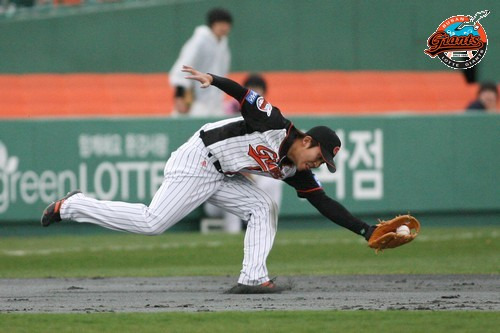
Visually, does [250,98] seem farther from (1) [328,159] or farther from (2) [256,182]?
(2) [256,182]

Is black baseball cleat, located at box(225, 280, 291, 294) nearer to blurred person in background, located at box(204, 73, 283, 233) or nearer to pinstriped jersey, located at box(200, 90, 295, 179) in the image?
pinstriped jersey, located at box(200, 90, 295, 179)

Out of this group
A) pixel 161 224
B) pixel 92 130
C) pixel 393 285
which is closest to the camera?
pixel 161 224

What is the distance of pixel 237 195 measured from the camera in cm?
798

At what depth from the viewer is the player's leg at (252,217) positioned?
309 inches

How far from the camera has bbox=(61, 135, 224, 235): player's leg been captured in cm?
780

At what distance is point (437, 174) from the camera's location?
13430 mm

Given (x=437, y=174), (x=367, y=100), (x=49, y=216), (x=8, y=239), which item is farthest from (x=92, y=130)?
(x=367, y=100)

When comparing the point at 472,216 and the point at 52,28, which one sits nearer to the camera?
the point at 472,216

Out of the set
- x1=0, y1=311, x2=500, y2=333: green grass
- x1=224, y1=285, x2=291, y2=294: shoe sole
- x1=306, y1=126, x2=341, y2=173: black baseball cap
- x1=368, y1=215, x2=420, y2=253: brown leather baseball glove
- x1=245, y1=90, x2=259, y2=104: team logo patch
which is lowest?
x1=0, y1=311, x2=500, y2=333: green grass

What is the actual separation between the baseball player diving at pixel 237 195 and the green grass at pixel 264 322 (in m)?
1.10

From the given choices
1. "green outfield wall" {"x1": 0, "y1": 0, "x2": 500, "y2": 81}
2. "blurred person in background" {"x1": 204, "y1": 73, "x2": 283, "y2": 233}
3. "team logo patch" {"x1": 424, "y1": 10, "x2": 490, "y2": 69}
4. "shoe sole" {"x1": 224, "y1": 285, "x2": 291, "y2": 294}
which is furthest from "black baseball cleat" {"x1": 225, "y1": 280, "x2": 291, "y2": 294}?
"green outfield wall" {"x1": 0, "y1": 0, "x2": 500, "y2": 81}

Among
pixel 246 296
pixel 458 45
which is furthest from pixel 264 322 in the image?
pixel 458 45

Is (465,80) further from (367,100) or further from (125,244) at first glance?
(125,244)

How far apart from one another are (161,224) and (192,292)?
65cm
